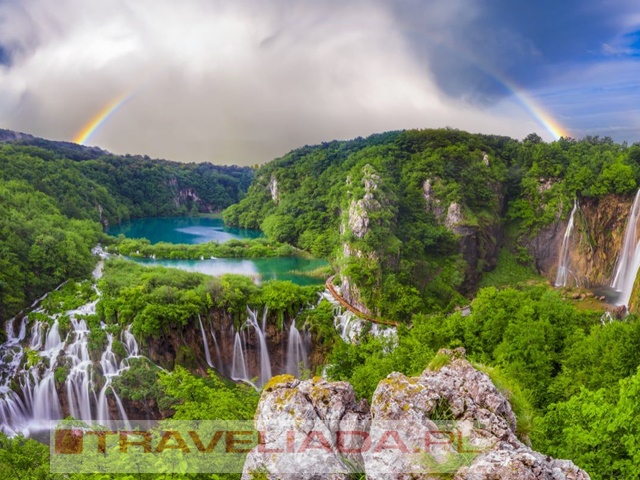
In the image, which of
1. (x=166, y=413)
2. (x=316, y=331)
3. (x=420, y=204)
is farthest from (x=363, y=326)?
(x=420, y=204)

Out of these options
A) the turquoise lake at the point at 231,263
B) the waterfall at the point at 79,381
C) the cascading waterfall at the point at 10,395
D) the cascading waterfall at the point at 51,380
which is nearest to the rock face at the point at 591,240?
the turquoise lake at the point at 231,263

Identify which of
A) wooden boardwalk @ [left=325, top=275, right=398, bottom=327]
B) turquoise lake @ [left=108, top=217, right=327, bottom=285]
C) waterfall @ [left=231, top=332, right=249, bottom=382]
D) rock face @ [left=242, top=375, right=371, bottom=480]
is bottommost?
waterfall @ [left=231, top=332, right=249, bottom=382]

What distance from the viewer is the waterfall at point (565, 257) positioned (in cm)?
3991

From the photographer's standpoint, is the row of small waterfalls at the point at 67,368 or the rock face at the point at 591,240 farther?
the rock face at the point at 591,240

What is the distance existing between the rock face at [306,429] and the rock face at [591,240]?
4086cm

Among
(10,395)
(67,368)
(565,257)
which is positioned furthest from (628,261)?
(10,395)

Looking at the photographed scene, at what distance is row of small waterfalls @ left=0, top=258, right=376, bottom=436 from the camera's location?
63.3ft

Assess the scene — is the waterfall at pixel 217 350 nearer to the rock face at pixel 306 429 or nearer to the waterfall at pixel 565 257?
the rock face at pixel 306 429

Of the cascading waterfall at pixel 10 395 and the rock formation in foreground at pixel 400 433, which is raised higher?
the rock formation in foreground at pixel 400 433

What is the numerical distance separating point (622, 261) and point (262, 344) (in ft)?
101

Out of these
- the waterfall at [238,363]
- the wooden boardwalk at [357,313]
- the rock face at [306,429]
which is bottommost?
the waterfall at [238,363]

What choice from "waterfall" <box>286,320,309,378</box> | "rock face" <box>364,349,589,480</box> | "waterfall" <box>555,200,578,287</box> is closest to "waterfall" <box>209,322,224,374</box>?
"waterfall" <box>286,320,309,378</box>

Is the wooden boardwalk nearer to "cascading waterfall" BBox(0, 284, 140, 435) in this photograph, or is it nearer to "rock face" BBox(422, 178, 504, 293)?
"rock face" BBox(422, 178, 504, 293)

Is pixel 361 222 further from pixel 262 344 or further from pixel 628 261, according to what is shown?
pixel 628 261
